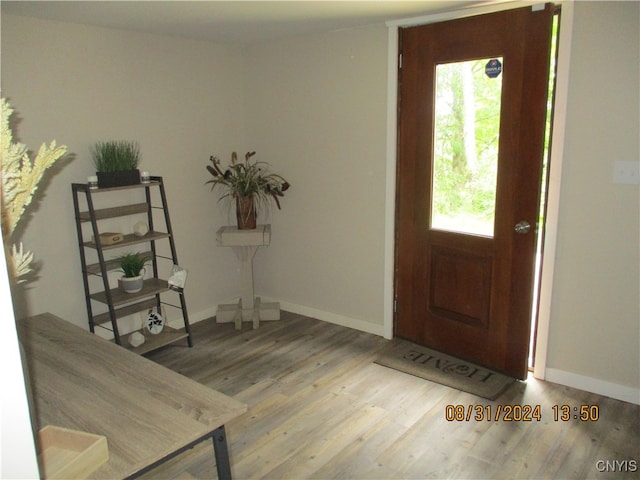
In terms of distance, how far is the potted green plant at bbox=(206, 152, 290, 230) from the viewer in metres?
3.75

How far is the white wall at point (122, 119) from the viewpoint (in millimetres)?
2955

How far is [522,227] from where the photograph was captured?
2850 millimetres

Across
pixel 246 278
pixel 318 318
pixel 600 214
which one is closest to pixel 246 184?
pixel 246 278

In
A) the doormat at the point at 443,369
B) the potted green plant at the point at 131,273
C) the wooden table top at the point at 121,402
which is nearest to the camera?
the wooden table top at the point at 121,402

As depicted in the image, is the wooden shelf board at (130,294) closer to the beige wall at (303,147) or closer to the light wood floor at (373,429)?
the beige wall at (303,147)

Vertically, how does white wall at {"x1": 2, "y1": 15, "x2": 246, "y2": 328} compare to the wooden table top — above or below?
above

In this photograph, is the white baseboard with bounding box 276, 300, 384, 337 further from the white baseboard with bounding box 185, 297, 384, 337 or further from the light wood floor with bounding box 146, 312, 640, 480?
the light wood floor with bounding box 146, 312, 640, 480

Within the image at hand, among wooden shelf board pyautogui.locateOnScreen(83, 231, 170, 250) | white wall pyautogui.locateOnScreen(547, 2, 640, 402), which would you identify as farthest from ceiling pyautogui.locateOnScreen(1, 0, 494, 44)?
wooden shelf board pyautogui.locateOnScreen(83, 231, 170, 250)

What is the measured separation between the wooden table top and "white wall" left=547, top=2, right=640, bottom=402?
6.93ft

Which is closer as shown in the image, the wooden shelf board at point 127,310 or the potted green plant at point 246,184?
the wooden shelf board at point 127,310

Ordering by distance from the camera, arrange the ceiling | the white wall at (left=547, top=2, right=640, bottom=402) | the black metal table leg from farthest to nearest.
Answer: the ceiling, the white wall at (left=547, top=2, right=640, bottom=402), the black metal table leg

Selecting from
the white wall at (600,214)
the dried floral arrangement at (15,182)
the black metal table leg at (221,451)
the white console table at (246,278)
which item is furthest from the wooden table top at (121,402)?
the white wall at (600,214)

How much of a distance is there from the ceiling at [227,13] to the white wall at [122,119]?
0.16 metres

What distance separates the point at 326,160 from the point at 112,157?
1.46 m
